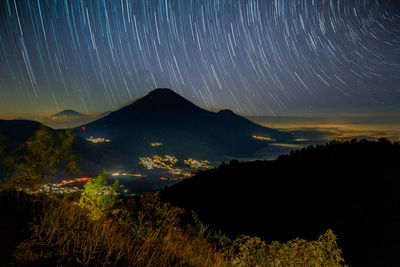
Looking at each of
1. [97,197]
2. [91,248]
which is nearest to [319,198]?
[97,197]

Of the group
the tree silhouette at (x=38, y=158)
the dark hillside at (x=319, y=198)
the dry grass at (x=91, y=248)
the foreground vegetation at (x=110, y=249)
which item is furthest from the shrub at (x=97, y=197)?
the dark hillside at (x=319, y=198)

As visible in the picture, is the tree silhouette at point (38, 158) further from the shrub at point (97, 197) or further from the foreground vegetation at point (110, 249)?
the foreground vegetation at point (110, 249)

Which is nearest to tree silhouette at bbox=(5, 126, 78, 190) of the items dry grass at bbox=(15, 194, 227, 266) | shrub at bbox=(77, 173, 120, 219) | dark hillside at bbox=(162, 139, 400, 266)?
shrub at bbox=(77, 173, 120, 219)

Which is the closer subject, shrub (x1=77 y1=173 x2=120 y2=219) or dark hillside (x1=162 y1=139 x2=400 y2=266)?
shrub (x1=77 y1=173 x2=120 y2=219)

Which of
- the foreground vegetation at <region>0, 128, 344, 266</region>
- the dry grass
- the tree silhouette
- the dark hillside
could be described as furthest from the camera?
the dark hillside

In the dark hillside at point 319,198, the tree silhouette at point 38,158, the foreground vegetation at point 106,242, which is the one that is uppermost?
the tree silhouette at point 38,158

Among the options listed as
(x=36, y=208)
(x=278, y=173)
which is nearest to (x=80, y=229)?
(x=36, y=208)

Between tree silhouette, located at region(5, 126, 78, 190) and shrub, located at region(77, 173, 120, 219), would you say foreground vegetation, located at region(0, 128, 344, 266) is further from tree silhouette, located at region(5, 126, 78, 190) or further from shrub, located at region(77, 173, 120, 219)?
tree silhouette, located at region(5, 126, 78, 190)

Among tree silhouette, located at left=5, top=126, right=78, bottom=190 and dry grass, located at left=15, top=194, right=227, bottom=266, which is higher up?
tree silhouette, located at left=5, top=126, right=78, bottom=190

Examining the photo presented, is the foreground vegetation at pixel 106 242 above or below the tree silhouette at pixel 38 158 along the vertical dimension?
below
